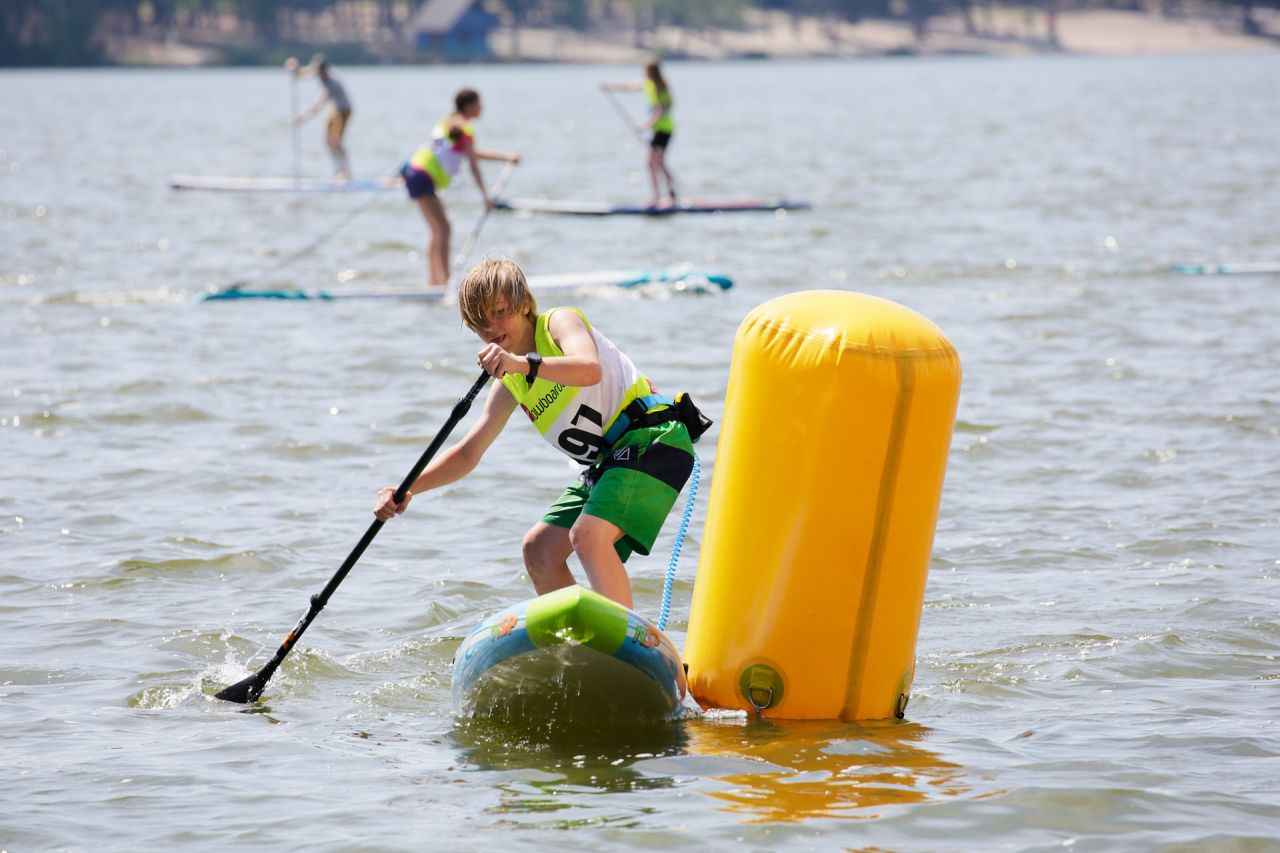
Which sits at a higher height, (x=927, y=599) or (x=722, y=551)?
(x=722, y=551)

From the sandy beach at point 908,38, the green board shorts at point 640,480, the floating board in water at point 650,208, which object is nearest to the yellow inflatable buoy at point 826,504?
the green board shorts at point 640,480

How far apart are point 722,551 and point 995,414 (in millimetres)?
→ 5286

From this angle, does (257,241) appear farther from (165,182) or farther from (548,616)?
(548,616)

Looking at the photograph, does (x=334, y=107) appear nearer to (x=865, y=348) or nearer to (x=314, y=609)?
(x=314, y=609)

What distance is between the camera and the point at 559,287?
566 inches

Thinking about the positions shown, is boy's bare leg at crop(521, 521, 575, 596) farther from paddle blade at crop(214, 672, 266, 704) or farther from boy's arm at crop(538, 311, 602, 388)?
paddle blade at crop(214, 672, 266, 704)

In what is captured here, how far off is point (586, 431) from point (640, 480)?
24cm

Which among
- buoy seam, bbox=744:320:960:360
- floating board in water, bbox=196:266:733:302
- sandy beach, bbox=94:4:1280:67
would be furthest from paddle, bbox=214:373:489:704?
sandy beach, bbox=94:4:1280:67

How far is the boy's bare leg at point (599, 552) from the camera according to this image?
199 inches

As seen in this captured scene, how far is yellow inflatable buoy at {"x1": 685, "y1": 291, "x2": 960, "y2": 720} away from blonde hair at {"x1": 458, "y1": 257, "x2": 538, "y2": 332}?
665mm

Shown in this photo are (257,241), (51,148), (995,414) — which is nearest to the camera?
(995,414)

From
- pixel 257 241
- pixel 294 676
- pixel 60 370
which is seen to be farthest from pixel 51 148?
pixel 294 676

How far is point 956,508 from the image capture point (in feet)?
26.3

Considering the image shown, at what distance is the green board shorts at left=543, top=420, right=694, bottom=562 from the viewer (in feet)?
16.7
